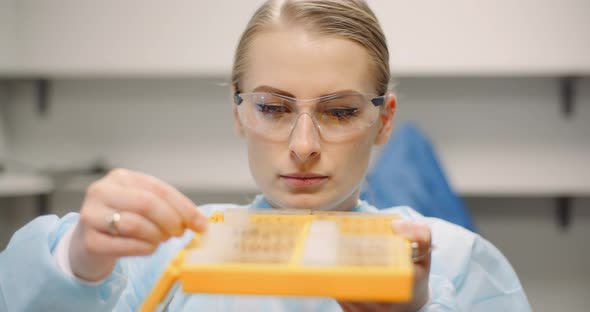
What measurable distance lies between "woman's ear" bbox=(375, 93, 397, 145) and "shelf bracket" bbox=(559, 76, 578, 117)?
1.64m

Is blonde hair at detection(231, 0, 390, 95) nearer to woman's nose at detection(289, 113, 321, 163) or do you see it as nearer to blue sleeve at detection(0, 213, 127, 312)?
woman's nose at detection(289, 113, 321, 163)

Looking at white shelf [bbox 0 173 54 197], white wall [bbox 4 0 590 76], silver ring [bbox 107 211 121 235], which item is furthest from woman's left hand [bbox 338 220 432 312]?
white shelf [bbox 0 173 54 197]

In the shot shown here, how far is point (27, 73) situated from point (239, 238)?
7.13ft

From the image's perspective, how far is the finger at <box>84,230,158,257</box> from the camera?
0.66 metres

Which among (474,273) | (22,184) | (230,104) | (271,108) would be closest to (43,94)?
(22,184)

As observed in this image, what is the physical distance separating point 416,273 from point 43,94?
2449 millimetres

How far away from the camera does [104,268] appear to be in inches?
29.7

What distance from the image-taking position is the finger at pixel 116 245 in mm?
659

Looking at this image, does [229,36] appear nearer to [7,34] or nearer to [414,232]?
[7,34]

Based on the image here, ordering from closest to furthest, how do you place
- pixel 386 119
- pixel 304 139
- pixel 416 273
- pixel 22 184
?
pixel 416 273
pixel 304 139
pixel 386 119
pixel 22 184

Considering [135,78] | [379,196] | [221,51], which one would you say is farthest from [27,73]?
[379,196]

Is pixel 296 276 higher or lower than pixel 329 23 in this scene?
lower

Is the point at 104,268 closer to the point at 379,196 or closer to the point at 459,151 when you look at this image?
the point at 379,196

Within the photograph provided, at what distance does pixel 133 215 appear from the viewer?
2.12 feet
